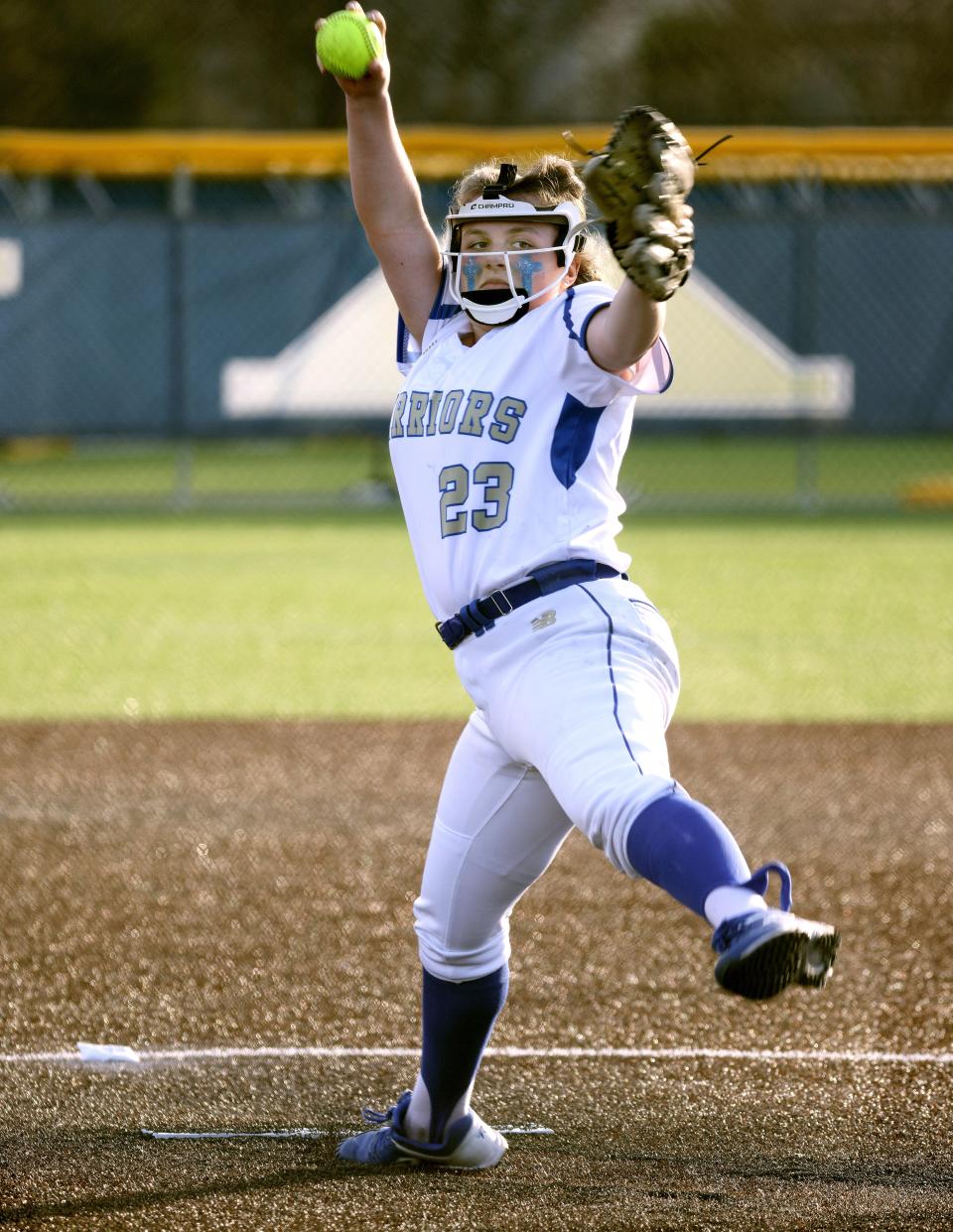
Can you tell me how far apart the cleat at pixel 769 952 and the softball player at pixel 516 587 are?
0.17 m

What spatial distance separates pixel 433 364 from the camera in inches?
113

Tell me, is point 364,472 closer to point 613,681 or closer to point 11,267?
point 11,267

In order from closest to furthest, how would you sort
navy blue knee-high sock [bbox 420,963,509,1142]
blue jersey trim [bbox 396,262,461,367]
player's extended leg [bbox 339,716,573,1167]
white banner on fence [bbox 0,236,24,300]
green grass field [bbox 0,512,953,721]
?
1. player's extended leg [bbox 339,716,573,1167]
2. navy blue knee-high sock [bbox 420,963,509,1142]
3. blue jersey trim [bbox 396,262,461,367]
4. green grass field [bbox 0,512,953,721]
5. white banner on fence [bbox 0,236,24,300]

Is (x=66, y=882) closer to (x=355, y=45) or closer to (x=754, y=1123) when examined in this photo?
(x=754, y=1123)

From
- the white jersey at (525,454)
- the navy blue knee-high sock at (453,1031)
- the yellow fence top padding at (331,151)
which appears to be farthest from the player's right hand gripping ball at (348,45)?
the yellow fence top padding at (331,151)

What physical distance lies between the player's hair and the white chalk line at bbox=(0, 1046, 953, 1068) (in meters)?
1.52

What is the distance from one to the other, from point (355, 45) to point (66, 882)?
251 cm

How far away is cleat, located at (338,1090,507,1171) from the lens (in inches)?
114

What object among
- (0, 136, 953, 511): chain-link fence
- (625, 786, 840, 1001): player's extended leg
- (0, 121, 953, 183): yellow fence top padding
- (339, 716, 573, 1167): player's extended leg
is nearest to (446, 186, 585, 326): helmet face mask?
(339, 716, 573, 1167): player's extended leg

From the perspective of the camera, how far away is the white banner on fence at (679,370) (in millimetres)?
12656

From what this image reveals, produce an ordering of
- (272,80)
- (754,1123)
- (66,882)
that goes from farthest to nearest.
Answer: (272,80) → (66,882) → (754,1123)

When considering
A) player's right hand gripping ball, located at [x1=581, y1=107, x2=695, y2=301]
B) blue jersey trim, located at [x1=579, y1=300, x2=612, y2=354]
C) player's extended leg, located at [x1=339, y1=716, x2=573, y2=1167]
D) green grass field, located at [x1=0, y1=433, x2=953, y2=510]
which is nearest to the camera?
player's right hand gripping ball, located at [x1=581, y1=107, x2=695, y2=301]

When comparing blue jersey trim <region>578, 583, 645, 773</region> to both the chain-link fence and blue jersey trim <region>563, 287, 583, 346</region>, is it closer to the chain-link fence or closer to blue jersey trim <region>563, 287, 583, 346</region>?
blue jersey trim <region>563, 287, 583, 346</region>

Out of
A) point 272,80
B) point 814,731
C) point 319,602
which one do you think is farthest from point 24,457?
point 272,80
